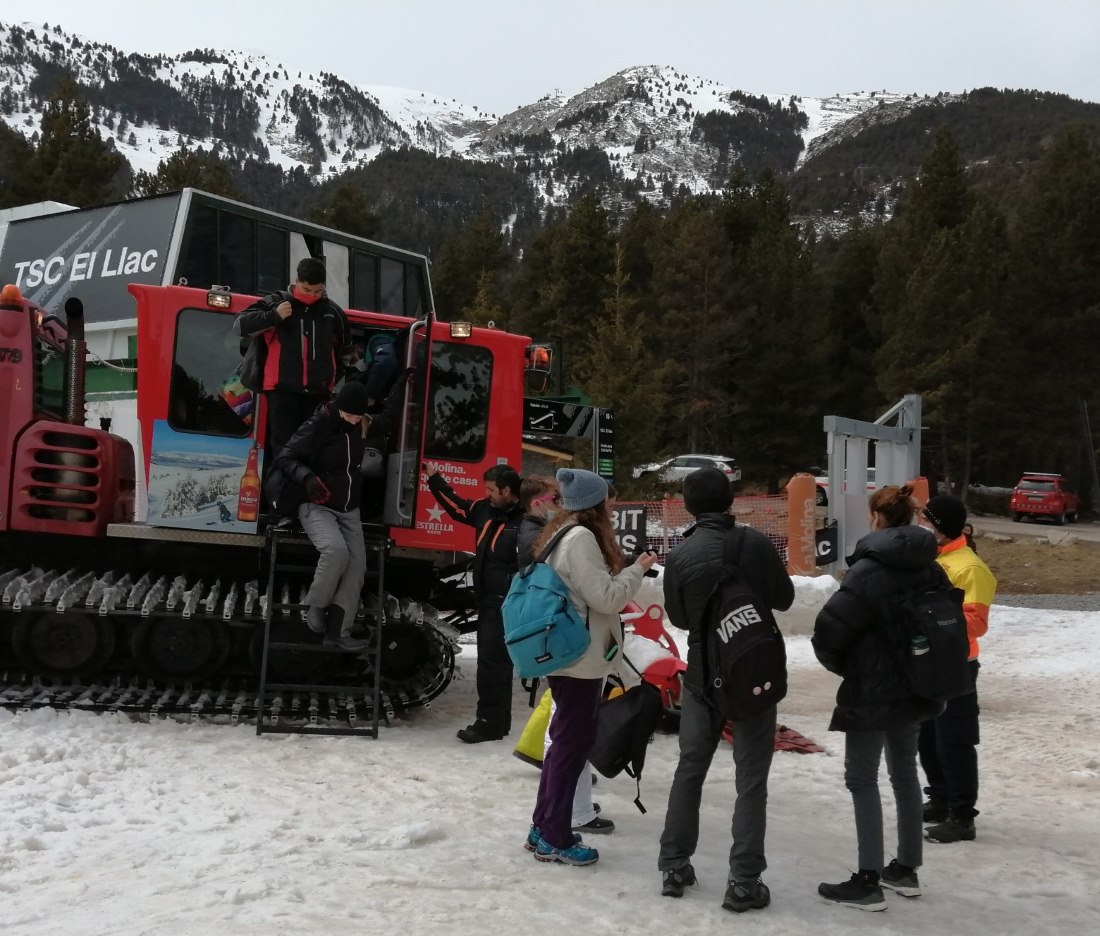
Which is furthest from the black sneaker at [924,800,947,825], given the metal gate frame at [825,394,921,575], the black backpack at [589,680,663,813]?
the metal gate frame at [825,394,921,575]

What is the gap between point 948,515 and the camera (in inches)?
236

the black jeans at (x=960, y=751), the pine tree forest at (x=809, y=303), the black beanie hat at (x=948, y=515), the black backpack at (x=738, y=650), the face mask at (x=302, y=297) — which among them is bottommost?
the black jeans at (x=960, y=751)

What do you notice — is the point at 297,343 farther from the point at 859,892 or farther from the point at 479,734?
the point at 859,892

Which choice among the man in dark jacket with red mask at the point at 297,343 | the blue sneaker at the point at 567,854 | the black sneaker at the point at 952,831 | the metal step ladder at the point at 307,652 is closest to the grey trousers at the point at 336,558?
the metal step ladder at the point at 307,652

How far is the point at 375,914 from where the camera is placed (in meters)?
4.32

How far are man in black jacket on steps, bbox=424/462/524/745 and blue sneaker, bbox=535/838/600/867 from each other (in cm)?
249

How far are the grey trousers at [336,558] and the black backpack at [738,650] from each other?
338 cm

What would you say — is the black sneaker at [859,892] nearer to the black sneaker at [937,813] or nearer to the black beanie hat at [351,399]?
the black sneaker at [937,813]

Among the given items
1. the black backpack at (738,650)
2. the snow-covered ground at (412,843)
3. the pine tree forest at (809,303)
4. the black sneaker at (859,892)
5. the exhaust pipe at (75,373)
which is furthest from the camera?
the pine tree forest at (809,303)

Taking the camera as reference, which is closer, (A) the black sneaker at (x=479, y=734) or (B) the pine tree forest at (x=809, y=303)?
(A) the black sneaker at (x=479, y=734)

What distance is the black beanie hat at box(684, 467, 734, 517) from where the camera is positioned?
4836mm

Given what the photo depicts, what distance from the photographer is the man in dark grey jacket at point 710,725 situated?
15.1ft

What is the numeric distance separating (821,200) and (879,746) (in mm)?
149152

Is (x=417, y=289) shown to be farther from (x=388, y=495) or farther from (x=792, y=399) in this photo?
(x=792, y=399)
